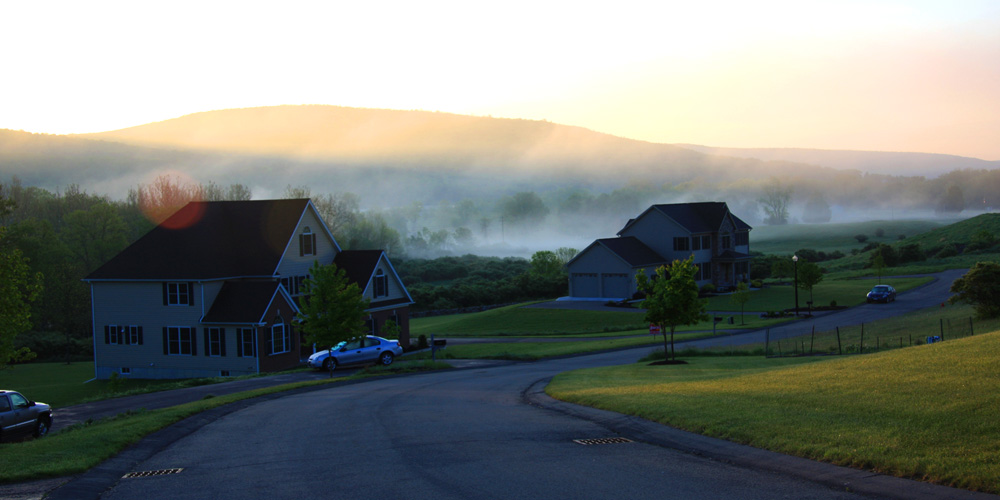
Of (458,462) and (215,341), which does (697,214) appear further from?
(458,462)

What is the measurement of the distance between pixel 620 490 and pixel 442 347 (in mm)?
37990

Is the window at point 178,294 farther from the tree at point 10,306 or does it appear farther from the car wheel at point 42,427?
the car wheel at point 42,427

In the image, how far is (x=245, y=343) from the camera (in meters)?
39.5

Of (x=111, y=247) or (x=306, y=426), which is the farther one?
(x=111, y=247)

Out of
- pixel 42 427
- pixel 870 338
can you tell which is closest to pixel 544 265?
pixel 870 338

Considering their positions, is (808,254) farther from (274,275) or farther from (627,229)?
(274,275)

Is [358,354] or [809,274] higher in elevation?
[809,274]

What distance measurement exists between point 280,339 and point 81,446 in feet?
89.2

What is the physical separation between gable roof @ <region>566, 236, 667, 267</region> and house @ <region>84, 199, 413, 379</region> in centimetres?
2790

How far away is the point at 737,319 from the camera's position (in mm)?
54844

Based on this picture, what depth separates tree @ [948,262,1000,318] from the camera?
36406 millimetres

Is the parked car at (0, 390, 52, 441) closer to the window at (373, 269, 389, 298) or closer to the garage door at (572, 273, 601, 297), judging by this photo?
the window at (373, 269, 389, 298)

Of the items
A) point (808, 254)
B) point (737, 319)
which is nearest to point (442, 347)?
point (737, 319)

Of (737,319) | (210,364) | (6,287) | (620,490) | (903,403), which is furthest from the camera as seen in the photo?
(737,319)
